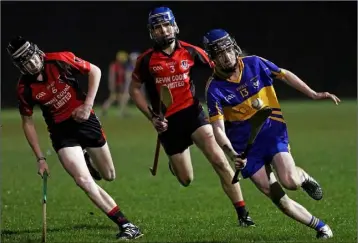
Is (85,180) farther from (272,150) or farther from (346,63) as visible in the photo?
(346,63)

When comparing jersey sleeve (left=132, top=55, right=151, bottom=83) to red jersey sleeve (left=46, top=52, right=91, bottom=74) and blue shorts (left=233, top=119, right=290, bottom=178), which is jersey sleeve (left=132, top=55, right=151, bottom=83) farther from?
blue shorts (left=233, top=119, right=290, bottom=178)

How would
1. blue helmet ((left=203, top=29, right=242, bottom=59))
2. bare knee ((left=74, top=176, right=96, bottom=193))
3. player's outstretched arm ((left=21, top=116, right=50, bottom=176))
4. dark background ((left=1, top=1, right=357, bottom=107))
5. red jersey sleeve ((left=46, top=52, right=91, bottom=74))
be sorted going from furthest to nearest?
1. dark background ((left=1, top=1, right=357, bottom=107))
2. red jersey sleeve ((left=46, top=52, right=91, bottom=74))
3. player's outstretched arm ((left=21, top=116, right=50, bottom=176))
4. bare knee ((left=74, top=176, right=96, bottom=193))
5. blue helmet ((left=203, top=29, right=242, bottom=59))

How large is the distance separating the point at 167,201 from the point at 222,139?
3473mm

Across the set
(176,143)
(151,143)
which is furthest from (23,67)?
(151,143)

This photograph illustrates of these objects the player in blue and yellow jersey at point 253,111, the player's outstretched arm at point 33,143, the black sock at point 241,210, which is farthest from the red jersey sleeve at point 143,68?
the black sock at point 241,210

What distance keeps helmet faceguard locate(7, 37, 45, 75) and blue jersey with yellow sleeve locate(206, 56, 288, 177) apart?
1.54 meters

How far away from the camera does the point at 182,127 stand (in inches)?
349

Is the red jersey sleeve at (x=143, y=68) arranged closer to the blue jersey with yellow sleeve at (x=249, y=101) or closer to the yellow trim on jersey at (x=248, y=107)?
the blue jersey with yellow sleeve at (x=249, y=101)

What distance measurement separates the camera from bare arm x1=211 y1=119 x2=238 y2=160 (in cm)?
736

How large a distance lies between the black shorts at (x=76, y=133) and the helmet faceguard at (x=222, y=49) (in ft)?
4.65

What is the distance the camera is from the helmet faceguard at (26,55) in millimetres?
7676

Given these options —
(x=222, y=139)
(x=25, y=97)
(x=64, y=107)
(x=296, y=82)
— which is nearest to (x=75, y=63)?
(x=64, y=107)

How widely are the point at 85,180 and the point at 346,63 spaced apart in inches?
1175

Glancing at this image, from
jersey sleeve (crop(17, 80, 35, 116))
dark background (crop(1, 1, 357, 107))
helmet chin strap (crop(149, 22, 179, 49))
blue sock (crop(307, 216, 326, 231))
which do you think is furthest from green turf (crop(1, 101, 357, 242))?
dark background (crop(1, 1, 357, 107))
